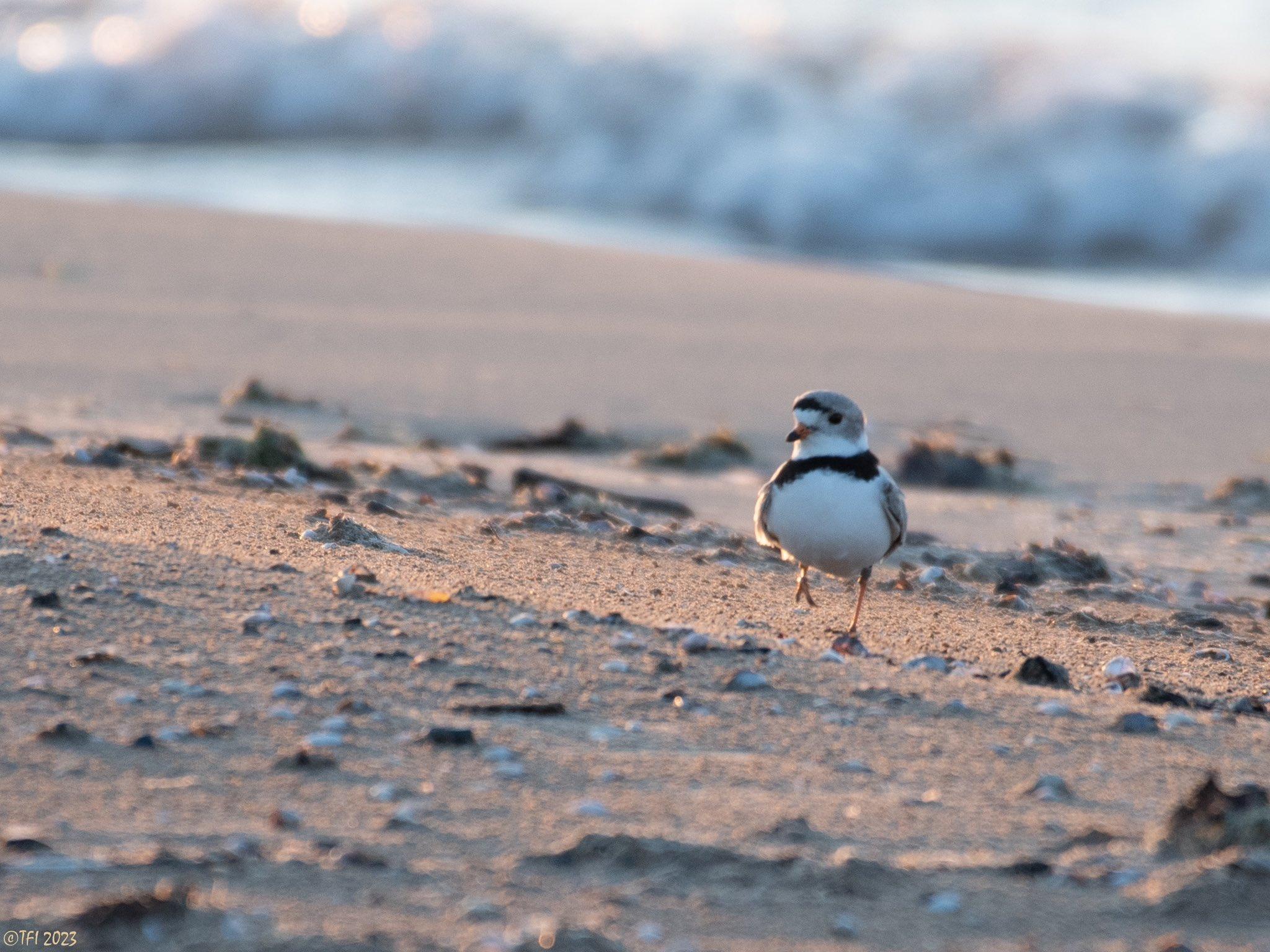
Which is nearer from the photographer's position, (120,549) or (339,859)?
(339,859)

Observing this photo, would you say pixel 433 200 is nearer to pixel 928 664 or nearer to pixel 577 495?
pixel 577 495

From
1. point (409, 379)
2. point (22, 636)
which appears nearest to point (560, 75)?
point (409, 379)

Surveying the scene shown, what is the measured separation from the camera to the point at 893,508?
157 inches

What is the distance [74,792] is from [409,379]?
4710 millimetres

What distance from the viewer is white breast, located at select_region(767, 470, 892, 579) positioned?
3879 mm

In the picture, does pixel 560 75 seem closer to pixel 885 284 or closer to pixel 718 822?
pixel 885 284

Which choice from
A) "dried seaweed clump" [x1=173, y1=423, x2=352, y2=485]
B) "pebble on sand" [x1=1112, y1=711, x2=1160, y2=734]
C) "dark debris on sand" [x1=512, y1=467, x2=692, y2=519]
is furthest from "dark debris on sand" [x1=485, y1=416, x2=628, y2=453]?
"pebble on sand" [x1=1112, y1=711, x2=1160, y2=734]

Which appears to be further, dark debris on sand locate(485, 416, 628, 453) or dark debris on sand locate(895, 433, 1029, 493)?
dark debris on sand locate(485, 416, 628, 453)

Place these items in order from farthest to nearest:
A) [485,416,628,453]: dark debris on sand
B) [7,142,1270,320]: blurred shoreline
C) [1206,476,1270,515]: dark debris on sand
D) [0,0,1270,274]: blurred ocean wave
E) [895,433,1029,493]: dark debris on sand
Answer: [0,0,1270,274]: blurred ocean wave < [7,142,1270,320]: blurred shoreline < [485,416,628,453]: dark debris on sand < [895,433,1029,493]: dark debris on sand < [1206,476,1270,515]: dark debris on sand

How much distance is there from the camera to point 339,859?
7.75ft

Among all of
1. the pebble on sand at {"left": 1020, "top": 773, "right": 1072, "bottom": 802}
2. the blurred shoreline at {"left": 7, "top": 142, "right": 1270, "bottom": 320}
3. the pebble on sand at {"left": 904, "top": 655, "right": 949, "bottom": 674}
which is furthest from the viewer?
the blurred shoreline at {"left": 7, "top": 142, "right": 1270, "bottom": 320}

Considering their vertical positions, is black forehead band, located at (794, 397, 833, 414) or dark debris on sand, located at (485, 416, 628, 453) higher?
black forehead band, located at (794, 397, 833, 414)

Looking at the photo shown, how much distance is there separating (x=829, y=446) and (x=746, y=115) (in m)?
12.3

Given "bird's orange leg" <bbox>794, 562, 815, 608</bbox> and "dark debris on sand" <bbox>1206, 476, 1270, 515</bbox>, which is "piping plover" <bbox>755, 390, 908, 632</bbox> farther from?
"dark debris on sand" <bbox>1206, 476, 1270, 515</bbox>
